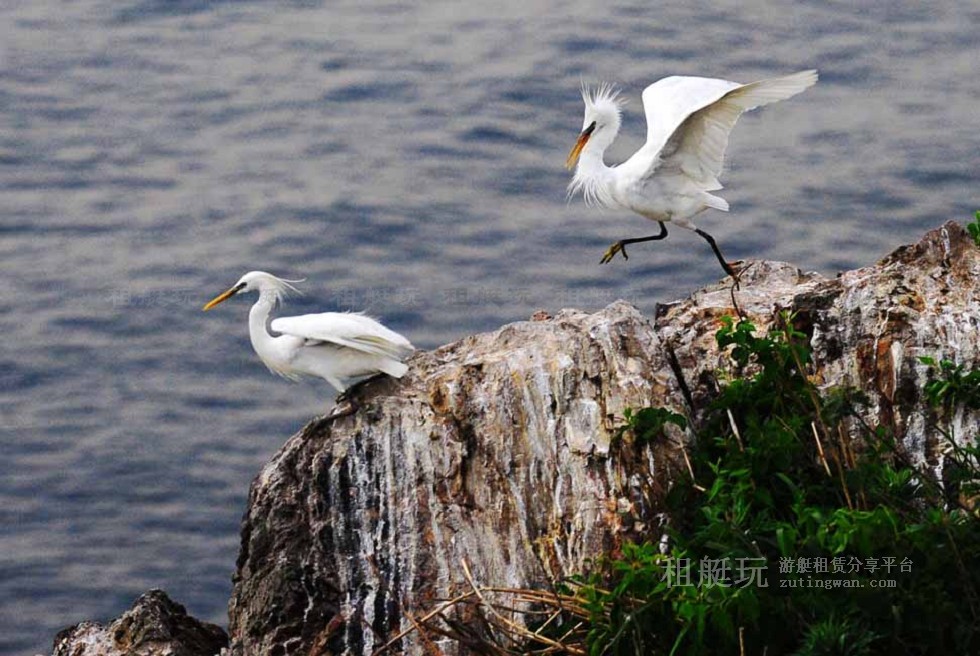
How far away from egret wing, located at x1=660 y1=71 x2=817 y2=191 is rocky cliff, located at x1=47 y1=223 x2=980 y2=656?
1.45 meters

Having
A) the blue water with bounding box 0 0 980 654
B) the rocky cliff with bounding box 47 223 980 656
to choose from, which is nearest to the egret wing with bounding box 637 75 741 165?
the rocky cliff with bounding box 47 223 980 656

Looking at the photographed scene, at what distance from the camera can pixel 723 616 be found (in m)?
6.77

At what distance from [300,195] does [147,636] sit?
25.8 feet

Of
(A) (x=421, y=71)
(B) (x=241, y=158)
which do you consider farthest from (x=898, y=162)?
(B) (x=241, y=158)

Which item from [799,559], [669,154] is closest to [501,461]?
[799,559]

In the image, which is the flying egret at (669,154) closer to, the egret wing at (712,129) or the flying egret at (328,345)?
the egret wing at (712,129)

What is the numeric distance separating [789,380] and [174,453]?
6.90m

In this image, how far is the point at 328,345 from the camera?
8.91m

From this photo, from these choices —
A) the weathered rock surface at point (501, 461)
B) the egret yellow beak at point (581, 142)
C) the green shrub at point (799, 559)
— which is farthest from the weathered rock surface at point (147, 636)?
the egret yellow beak at point (581, 142)

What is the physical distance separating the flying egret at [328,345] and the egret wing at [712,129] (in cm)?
236

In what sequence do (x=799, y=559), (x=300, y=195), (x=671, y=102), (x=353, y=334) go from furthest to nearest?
(x=300, y=195)
(x=671, y=102)
(x=353, y=334)
(x=799, y=559)

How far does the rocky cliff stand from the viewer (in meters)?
7.73

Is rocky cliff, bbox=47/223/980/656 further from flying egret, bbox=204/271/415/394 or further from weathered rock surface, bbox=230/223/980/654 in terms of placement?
flying egret, bbox=204/271/415/394

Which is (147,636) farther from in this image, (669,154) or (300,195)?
(300,195)
